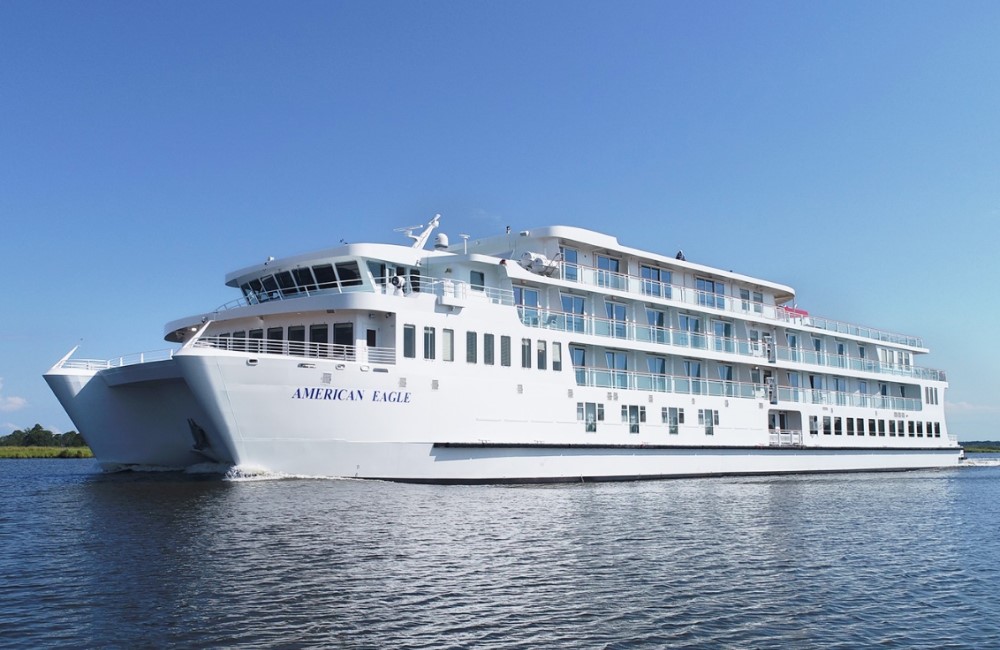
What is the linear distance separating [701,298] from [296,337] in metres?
17.6

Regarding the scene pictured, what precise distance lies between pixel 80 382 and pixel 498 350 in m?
12.3

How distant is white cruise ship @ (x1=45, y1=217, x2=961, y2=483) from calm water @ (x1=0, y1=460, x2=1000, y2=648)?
81.3 inches

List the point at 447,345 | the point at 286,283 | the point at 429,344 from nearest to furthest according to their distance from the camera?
the point at 429,344 < the point at 447,345 < the point at 286,283

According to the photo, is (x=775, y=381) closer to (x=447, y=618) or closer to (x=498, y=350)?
(x=498, y=350)

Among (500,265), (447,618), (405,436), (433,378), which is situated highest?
(500,265)

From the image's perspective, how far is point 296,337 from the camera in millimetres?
24734

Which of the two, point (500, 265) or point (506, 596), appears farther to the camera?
point (500, 265)

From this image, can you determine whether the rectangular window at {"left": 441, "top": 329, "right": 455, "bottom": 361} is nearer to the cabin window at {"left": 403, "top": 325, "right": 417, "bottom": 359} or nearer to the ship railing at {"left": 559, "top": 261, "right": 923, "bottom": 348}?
the cabin window at {"left": 403, "top": 325, "right": 417, "bottom": 359}

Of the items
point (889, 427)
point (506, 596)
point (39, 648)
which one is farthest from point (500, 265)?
point (889, 427)

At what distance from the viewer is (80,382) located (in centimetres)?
2519

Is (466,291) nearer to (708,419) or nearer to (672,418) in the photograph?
(672,418)

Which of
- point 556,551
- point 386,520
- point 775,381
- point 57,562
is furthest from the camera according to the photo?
point 775,381

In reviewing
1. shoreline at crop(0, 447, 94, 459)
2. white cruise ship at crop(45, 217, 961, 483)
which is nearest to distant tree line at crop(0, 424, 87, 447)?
shoreline at crop(0, 447, 94, 459)

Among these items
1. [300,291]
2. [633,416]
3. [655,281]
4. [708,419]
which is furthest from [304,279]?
[708,419]
